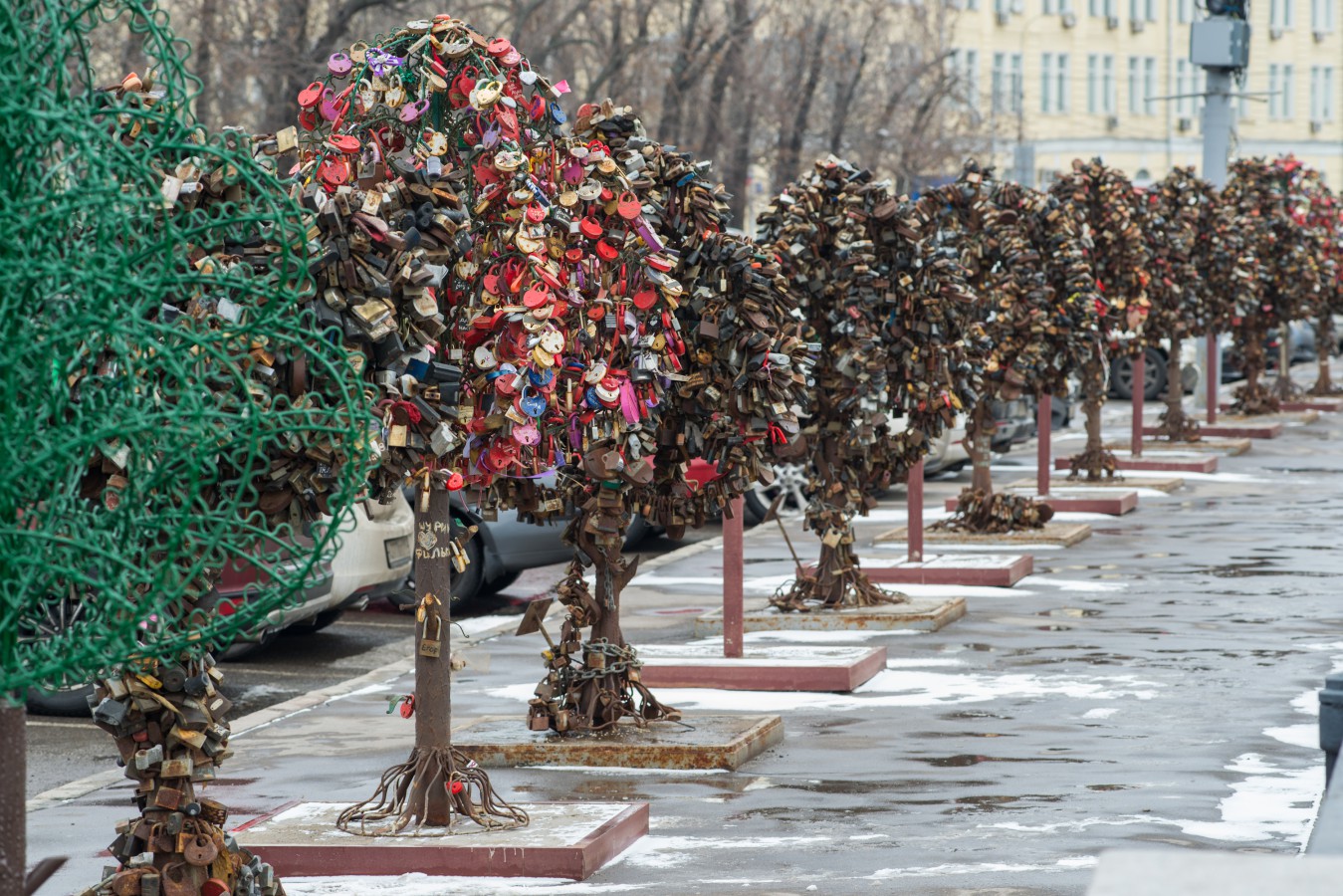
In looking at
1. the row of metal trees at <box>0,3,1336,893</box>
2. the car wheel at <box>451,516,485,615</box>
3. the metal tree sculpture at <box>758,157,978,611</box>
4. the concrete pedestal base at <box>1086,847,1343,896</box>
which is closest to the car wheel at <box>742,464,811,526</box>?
the car wheel at <box>451,516,485,615</box>

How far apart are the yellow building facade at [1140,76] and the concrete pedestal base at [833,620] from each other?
237ft

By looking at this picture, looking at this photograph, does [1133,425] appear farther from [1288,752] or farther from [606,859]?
[606,859]

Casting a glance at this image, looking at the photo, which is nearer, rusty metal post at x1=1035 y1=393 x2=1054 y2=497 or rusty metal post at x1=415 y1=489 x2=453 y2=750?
rusty metal post at x1=415 y1=489 x2=453 y2=750

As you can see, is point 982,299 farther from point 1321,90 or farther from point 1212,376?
point 1321,90

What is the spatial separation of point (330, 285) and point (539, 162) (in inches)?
89.2

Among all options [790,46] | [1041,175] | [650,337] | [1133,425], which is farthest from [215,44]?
[1041,175]

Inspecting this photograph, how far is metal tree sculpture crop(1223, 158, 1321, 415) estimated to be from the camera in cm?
3103

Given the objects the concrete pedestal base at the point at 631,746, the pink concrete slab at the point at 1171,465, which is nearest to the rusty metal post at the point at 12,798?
the concrete pedestal base at the point at 631,746

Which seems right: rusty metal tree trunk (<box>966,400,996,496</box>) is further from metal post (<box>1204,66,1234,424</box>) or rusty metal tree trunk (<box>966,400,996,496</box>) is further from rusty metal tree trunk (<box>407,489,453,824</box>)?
metal post (<box>1204,66,1234,424</box>)

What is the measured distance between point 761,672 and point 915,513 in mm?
4341

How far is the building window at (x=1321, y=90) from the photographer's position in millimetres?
94312

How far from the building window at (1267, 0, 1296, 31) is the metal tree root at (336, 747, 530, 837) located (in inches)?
3571

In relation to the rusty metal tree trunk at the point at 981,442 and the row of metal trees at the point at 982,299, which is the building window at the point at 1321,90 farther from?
the rusty metal tree trunk at the point at 981,442

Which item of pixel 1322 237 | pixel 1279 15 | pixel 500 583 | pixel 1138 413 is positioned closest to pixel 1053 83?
pixel 1279 15
